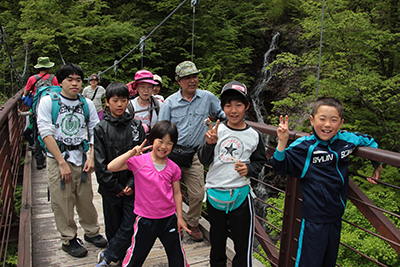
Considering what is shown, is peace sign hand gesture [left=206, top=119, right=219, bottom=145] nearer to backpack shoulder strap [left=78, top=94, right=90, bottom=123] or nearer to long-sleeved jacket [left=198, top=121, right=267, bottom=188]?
long-sleeved jacket [left=198, top=121, right=267, bottom=188]

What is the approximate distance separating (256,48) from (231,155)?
14535 millimetres

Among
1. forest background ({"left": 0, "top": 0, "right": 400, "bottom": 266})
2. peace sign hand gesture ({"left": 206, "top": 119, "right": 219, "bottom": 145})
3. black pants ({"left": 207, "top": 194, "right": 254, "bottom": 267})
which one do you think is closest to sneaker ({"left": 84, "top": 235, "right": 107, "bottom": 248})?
black pants ({"left": 207, "top": 194, "right": 254, "bottom": 267})

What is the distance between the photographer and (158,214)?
1.73 meters

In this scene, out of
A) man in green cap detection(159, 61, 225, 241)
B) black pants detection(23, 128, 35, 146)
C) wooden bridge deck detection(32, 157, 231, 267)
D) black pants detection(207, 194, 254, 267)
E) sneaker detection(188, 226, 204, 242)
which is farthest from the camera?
black pants detection(23, 128, 35, 146)

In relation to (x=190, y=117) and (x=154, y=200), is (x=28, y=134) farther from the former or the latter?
(x=154, y=200)

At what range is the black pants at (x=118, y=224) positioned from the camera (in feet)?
6.49

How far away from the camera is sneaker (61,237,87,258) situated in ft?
7.67

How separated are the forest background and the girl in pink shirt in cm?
434

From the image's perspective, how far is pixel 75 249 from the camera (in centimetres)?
235

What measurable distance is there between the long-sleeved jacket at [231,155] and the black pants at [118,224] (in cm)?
62

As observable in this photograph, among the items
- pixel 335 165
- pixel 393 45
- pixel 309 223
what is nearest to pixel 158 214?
pixel 309 223

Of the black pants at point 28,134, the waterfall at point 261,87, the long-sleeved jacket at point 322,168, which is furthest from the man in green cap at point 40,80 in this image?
the waterfall at point 261,87

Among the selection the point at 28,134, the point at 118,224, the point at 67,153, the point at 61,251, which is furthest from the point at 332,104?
the point at 28,134

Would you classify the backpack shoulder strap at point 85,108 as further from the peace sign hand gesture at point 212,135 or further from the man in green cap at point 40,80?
the man in green cap at point 40,80
